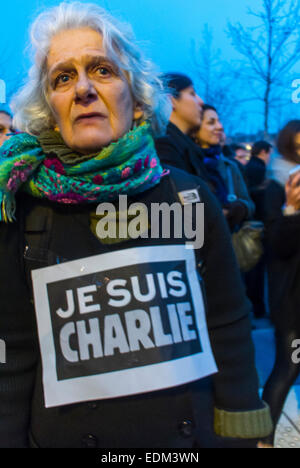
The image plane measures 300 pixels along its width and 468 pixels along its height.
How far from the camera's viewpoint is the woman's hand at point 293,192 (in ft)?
6.73

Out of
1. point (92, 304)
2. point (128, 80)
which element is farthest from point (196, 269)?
point (128, 80)

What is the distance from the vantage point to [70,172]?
1.10 meters

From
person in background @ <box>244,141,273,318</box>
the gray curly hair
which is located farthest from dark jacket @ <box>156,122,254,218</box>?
person in background @ <box>244,141,273,318</box>

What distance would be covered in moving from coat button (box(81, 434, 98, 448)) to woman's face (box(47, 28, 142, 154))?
779 millimetres

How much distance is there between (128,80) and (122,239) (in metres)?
0.51

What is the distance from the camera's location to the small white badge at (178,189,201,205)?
120cm

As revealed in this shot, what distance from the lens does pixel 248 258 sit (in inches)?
100

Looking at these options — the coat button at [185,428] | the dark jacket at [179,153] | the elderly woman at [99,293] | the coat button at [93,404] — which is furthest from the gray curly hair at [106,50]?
the coat button at [185,428]

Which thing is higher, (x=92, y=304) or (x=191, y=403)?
(x=92, y=304)

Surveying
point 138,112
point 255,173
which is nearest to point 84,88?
point 138,112

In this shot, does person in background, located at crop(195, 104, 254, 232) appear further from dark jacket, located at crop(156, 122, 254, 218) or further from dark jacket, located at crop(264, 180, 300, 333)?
dark jacket, located at crop(264, 180, 300, 333)

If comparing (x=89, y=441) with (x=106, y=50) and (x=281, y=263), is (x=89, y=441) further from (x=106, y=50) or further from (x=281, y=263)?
(x=281, y=263)

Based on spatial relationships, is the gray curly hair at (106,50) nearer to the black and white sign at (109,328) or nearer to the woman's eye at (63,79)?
the woman's eye at (63,79)
